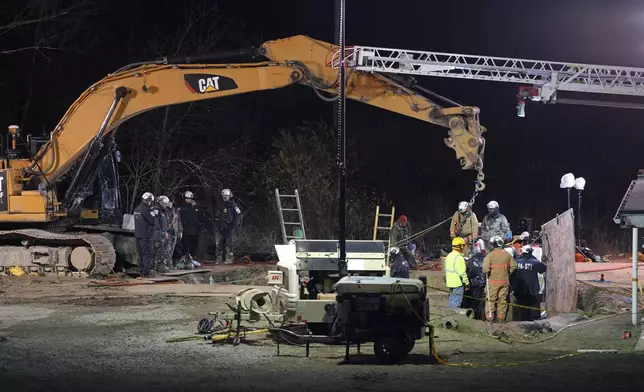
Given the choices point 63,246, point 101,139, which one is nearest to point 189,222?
point 63,246

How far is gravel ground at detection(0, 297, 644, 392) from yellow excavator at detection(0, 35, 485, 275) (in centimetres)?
546

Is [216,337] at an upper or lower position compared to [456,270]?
lower

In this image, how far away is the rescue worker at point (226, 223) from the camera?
978 inches

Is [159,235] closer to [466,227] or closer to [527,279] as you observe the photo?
[466,227]

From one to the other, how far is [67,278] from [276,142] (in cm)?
1114

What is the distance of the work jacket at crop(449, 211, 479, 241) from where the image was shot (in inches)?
853

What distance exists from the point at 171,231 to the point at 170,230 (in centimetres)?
7

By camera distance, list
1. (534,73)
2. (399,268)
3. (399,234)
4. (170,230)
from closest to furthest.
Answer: (399,268) < (534,73) < (170,230) < (399,234)

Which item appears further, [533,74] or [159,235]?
[159,235]

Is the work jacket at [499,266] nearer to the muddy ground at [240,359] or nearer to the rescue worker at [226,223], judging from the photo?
the muddy ground at [240,359]

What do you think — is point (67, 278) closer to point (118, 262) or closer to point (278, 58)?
point (118, 262)

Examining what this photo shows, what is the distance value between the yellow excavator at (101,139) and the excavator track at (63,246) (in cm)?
2

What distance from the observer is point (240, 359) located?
1270cm

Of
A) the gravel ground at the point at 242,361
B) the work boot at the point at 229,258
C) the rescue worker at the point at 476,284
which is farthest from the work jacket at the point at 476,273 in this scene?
the work boot at the point at 229,258
